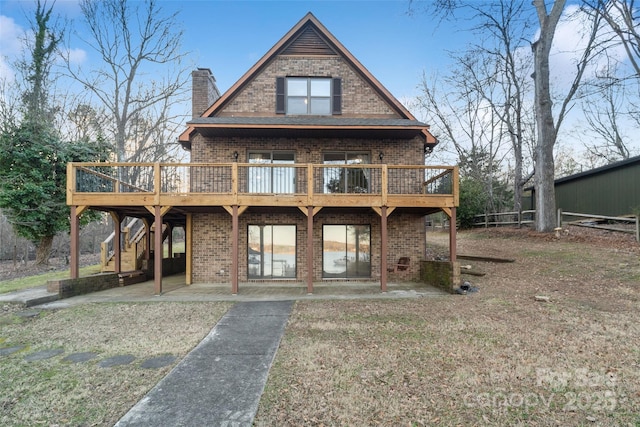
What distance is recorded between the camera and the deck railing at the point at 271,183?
9.34 m

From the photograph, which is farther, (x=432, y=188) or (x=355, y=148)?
(x=355, y=148)

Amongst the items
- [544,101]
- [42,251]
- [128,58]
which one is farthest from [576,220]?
[42,251]

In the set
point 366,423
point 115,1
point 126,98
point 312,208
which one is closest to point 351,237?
point 312,208

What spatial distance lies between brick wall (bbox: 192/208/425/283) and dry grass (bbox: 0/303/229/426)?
3.19m

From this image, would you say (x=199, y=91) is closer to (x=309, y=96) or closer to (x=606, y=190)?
(x=309, y=96)

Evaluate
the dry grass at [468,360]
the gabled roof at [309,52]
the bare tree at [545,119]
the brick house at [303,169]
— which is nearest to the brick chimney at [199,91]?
the gabled roof at [309,52]

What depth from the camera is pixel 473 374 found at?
4.14m

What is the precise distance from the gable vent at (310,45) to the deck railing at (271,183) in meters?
4.83

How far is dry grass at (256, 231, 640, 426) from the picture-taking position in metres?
3.34

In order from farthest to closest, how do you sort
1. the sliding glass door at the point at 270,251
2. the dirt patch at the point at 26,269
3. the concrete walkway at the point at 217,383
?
the dirt patch at the point at 26,269
the sliding glass door at the point at 270,251
the concrete walkway at the point at 217,383

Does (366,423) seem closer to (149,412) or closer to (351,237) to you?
(149,412)

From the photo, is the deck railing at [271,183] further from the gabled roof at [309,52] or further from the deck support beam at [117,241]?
the gabled roof at [309,52]

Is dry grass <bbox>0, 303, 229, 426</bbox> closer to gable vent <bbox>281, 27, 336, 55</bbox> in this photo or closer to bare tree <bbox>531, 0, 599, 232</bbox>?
gable vent <bbox>281, 27, 336, 55</bbox>

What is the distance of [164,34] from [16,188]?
1194cm
